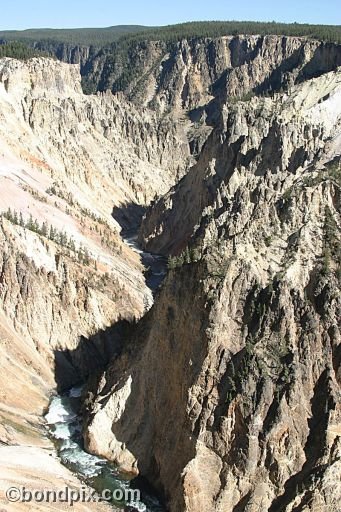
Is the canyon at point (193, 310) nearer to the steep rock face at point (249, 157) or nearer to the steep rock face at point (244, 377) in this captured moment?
the steep rock face at point (244, 377)

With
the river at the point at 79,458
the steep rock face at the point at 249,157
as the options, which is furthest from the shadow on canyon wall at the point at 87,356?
the steep rock face at the point at 249,157

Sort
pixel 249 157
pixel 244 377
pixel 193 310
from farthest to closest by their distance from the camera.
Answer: pixel 249 157
pixel 193 310
pixel 244 377

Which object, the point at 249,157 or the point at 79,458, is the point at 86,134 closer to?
the point at 249,157

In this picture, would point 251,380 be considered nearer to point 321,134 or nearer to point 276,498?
point 276,498

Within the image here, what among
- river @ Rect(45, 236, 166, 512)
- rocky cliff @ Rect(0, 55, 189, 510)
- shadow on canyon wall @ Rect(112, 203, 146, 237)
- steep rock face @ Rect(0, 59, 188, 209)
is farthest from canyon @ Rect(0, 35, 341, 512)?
river @ Rect(45, 236, 166, 512)

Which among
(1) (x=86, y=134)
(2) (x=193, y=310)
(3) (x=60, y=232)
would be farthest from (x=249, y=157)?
(2) (x=193, y=310)
